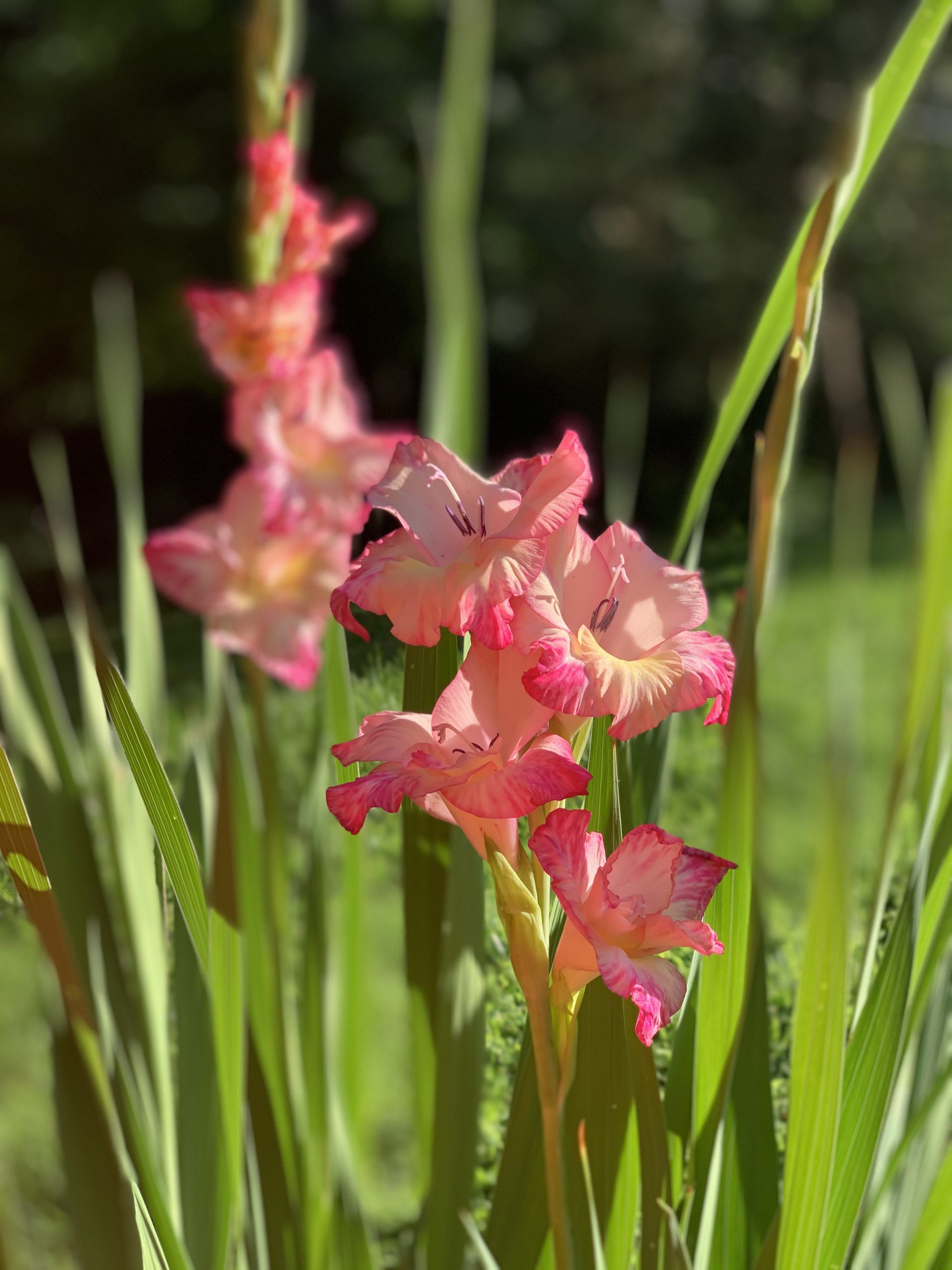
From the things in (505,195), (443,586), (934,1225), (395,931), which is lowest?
(395,931)

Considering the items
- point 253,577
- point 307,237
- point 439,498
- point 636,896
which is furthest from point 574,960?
point 307,237

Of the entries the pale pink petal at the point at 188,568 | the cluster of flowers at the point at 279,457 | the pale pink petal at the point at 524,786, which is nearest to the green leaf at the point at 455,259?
the cluster of flowers at the point at 279,457

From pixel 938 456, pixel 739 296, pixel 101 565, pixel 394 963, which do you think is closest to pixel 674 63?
pixel 739 296

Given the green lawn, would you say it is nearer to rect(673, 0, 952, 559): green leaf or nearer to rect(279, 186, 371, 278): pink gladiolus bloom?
rect(673, 0, 952, 559): green leaf

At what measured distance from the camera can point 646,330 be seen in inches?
178

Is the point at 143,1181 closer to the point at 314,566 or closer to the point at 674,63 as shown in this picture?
the point at 314,566

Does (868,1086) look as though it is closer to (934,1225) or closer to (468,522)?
(934,1225)

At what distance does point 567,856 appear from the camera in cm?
29

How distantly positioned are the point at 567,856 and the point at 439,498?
0.10 meters

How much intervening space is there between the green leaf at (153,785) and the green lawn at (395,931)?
0.25ft

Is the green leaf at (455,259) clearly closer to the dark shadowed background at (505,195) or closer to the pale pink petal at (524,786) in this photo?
the pale pink petal at (524,786)

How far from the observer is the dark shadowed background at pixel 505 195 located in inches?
162

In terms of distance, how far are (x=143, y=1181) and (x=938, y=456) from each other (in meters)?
0.40

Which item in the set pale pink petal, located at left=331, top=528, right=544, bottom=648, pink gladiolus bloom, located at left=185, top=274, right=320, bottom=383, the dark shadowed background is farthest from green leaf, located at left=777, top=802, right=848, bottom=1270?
the dark shadowed background
